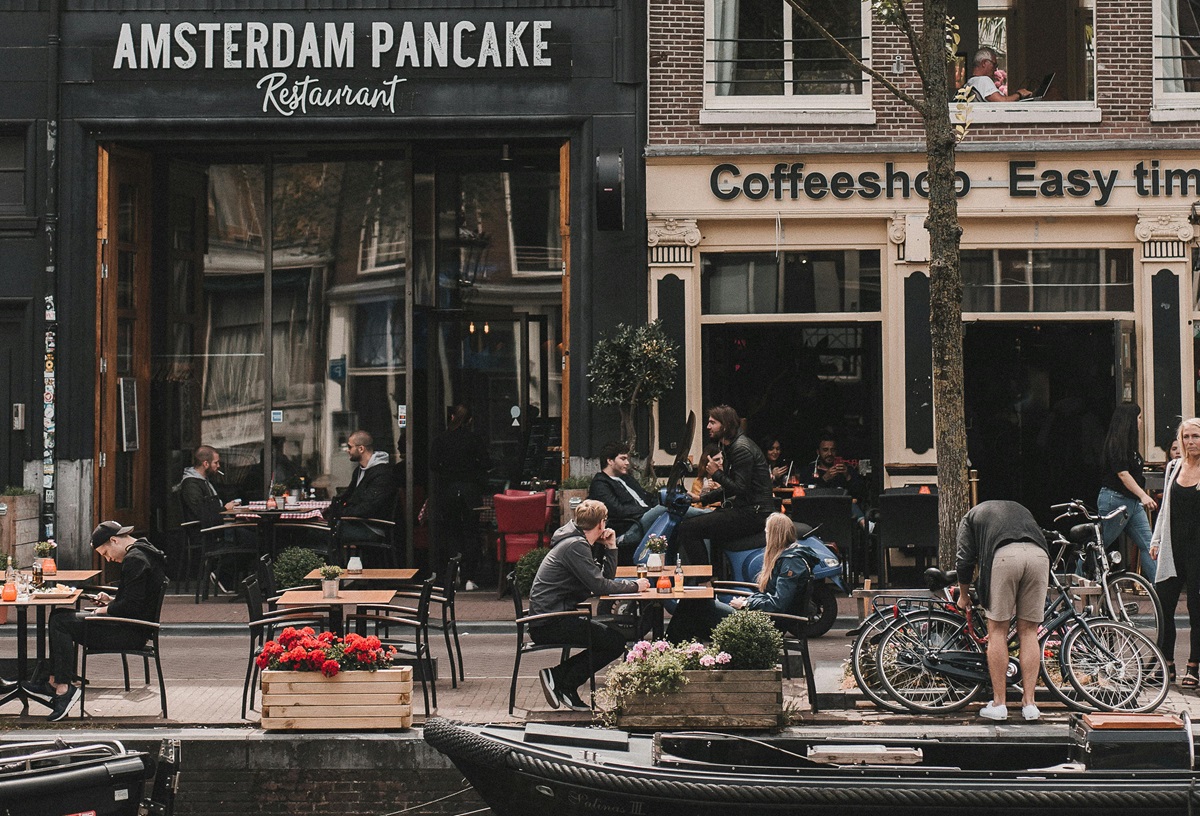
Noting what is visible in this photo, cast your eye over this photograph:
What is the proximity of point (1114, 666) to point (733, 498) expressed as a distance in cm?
422

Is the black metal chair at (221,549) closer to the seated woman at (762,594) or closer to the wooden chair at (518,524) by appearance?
the wooden chair at (518,524)

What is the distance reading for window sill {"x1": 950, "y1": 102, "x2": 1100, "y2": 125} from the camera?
17031 millimetres

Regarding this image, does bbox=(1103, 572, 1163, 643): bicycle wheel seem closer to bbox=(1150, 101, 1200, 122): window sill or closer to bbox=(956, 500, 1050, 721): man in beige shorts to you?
bbox=(956, 500, 1050, 721): man in beige shorts

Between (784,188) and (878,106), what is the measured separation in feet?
4.67

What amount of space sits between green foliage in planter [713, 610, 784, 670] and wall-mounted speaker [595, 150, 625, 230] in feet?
25.2

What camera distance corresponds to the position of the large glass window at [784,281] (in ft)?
57.1

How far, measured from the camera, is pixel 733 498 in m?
13.6

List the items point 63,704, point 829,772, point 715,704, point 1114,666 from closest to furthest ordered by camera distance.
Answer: point 829,772 → point 715,704 → point 1114,666 → point 63,704

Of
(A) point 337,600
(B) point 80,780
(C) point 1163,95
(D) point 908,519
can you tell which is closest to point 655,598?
(A) point 337,600

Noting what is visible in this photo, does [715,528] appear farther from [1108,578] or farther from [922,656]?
[922,656]

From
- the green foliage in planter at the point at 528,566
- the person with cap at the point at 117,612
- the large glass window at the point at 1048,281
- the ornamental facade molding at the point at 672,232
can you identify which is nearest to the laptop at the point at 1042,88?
the large glass window at the point at 1048,281

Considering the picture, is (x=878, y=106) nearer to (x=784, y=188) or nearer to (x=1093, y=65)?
(x=784, y=188)

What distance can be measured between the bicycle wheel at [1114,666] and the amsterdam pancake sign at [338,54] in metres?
9.54

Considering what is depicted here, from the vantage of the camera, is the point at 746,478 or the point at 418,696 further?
the point at 746,478
